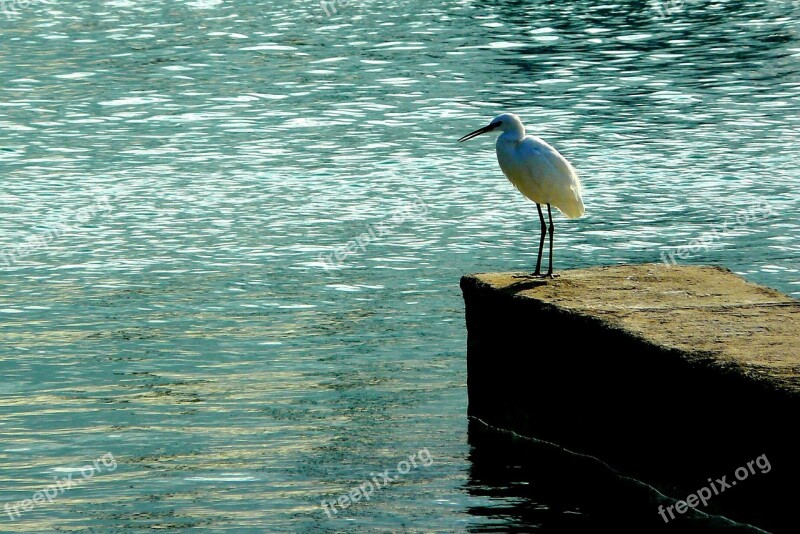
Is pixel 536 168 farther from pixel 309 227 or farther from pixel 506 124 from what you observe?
pixel 309 227

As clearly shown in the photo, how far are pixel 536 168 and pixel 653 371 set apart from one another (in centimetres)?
318

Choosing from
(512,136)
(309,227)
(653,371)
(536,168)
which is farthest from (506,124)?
(309,227)

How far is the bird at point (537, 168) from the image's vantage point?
1209 cm

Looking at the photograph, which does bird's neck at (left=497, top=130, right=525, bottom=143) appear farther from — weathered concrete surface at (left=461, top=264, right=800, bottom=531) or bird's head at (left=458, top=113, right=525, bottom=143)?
weathered concrete surface at (left=461, top=264, right=800, bottom=531)

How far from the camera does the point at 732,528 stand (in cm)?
895

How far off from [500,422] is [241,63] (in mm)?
22527

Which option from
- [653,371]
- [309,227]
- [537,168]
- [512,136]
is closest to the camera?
[653,371]

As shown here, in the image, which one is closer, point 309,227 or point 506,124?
point 506,124

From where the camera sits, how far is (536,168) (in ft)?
39.7

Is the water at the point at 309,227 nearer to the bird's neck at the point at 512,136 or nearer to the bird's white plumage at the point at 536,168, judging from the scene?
the bird's white plumage at the point at 536,168

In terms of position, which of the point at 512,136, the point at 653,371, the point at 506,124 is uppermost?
the point at 506,124

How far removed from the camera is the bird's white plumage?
12.1 meters

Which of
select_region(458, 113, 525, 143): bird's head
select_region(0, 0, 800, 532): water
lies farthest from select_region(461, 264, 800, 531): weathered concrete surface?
select_region(458, 113, 525, 143): bird's head

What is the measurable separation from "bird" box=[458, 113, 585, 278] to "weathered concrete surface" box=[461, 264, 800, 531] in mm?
904
